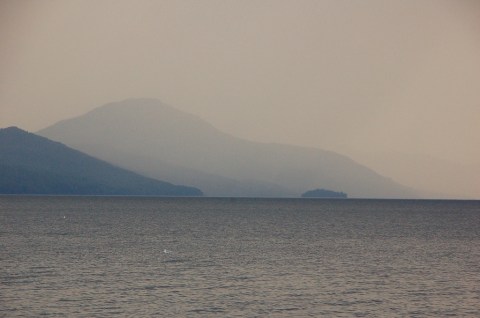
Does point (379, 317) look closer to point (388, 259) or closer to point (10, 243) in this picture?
point (388, 259)

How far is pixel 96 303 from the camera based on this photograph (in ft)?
186

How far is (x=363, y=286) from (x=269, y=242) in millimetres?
49101

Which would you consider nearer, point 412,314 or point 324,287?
point 412,314

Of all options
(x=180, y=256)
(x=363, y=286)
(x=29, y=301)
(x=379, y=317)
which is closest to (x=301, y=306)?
(x=379, y=317)

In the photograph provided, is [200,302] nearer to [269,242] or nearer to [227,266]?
[227,266]

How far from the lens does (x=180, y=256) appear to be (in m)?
90.9

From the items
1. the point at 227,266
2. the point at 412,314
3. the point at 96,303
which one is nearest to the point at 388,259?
the point at 227,266

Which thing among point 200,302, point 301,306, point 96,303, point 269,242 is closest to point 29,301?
point 96,303

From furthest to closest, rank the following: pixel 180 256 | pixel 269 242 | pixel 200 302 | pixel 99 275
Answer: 1. pixel 269 242
2. pixel 180 256
3. pixel 99 275
4. pixel 200 302

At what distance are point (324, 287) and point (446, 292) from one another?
10628mm

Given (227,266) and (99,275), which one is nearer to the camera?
(99,275)

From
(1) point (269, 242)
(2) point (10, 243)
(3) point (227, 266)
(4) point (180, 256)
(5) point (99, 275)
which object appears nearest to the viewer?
(5) point (99, 275)

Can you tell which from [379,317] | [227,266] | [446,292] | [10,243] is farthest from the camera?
[10,243]

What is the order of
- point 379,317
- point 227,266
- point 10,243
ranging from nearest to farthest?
point 379,317 → point 227,266 → point 10,243
